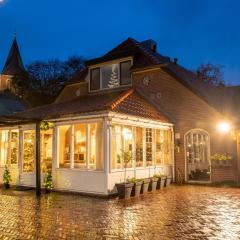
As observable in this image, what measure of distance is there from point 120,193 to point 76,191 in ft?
6.01

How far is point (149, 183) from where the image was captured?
498 inches

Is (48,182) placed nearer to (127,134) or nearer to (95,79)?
(127,134)

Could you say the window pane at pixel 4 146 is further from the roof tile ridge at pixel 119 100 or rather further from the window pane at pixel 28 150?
the roof tile ridge at pixel 119 100

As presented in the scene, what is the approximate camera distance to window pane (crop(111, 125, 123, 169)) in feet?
38.7

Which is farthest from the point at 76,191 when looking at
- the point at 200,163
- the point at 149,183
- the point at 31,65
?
the point at 31,65

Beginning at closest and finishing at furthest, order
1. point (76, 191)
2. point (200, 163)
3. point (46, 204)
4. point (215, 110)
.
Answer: point (46, 204) < point (76, 191) < point (215, 110) < point (200, 163)

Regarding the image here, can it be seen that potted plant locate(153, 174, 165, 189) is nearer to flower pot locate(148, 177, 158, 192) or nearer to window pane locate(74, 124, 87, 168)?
flower pot locate(148, 177, 158, 192)

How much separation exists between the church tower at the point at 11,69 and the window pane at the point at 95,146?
4405 centimetres

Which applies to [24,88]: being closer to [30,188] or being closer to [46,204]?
[30,188]

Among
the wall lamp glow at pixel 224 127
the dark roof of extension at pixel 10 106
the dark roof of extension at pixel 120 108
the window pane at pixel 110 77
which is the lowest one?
the wall lamp glow at pixel 224 127

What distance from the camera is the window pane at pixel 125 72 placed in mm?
16934

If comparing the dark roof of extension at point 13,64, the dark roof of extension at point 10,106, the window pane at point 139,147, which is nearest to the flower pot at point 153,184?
the window pane at point 139,147

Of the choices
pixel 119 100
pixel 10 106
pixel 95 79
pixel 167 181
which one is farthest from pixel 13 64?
pixel 167 181

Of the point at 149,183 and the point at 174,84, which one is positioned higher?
the point at 174,84
